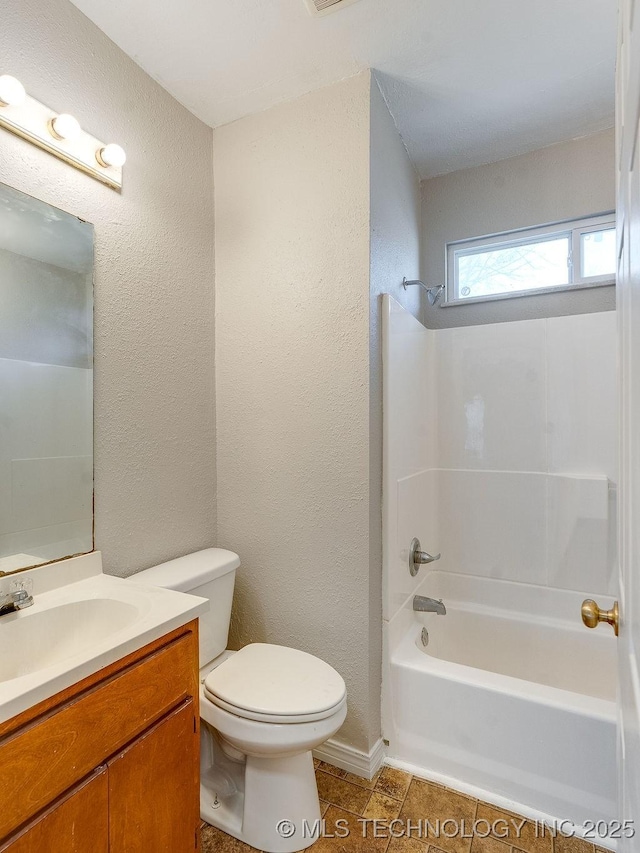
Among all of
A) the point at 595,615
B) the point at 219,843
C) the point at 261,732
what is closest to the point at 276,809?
the point at 219,843

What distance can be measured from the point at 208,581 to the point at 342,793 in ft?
2.89

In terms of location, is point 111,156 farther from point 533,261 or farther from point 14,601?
point 533,261

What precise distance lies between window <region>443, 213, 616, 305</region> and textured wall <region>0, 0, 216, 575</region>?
139cm

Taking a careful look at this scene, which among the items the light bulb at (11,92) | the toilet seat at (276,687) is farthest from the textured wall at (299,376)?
the light bulb at (11,92)

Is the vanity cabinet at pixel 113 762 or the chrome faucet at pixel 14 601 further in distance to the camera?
the chrome faucet at pixel 14 601

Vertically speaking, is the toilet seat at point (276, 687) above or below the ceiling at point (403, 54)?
below

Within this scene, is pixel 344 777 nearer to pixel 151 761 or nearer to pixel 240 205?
pixel 151 761

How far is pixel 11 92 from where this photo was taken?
1181 mm

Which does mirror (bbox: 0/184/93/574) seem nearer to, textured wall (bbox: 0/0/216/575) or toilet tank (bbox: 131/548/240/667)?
textured wall (bbox: 0/0/216/575)

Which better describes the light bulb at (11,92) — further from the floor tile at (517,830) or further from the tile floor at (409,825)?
the floor tile at (517,830)

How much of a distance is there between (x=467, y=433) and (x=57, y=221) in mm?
1973

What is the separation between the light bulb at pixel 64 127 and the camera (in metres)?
1.31

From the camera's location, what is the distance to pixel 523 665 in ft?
6.80

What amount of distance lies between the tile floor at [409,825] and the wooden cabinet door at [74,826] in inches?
26.7
